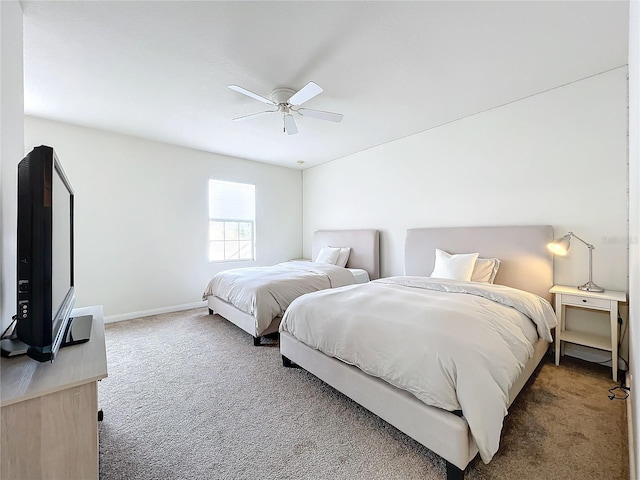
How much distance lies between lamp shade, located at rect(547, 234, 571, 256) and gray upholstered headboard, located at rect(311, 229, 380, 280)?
215cm

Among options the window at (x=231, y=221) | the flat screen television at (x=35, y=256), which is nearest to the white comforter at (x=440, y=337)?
the flat screen television at (x=35, y=256)

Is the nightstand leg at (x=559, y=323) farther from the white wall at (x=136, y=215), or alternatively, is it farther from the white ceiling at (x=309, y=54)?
the white wall at (x=136, y=215)

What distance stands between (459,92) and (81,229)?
4814mm

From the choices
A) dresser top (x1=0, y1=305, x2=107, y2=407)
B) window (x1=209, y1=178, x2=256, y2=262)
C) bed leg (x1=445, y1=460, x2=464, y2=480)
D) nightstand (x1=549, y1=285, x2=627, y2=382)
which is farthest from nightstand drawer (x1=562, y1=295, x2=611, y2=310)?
window (x1=209, y1=178, x2=256, y2=262)

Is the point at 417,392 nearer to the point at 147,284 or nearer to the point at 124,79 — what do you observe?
the point at 124,79

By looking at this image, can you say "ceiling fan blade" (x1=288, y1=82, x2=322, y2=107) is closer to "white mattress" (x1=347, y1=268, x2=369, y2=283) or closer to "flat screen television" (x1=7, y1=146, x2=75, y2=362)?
"flat screen television" (x1=7, y1=146, x2=75, y2=362)

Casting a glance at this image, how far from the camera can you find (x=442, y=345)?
4.64 feet

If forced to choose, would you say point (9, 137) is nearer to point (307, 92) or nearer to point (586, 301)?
point (307, 92)

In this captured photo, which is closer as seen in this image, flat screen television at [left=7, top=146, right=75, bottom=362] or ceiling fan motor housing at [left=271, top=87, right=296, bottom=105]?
flat screen television at [left=7, top=146, right=75, bottom=362]

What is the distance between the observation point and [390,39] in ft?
6.55

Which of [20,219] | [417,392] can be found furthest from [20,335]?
[417,392]

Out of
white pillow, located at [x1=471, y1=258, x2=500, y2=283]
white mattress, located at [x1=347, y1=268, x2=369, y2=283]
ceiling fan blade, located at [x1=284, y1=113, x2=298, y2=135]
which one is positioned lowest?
white mattress, located at [x1=347, y1=268, x2=369, y2=283]

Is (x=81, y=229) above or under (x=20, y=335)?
above

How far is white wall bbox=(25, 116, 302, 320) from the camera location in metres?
3.54
